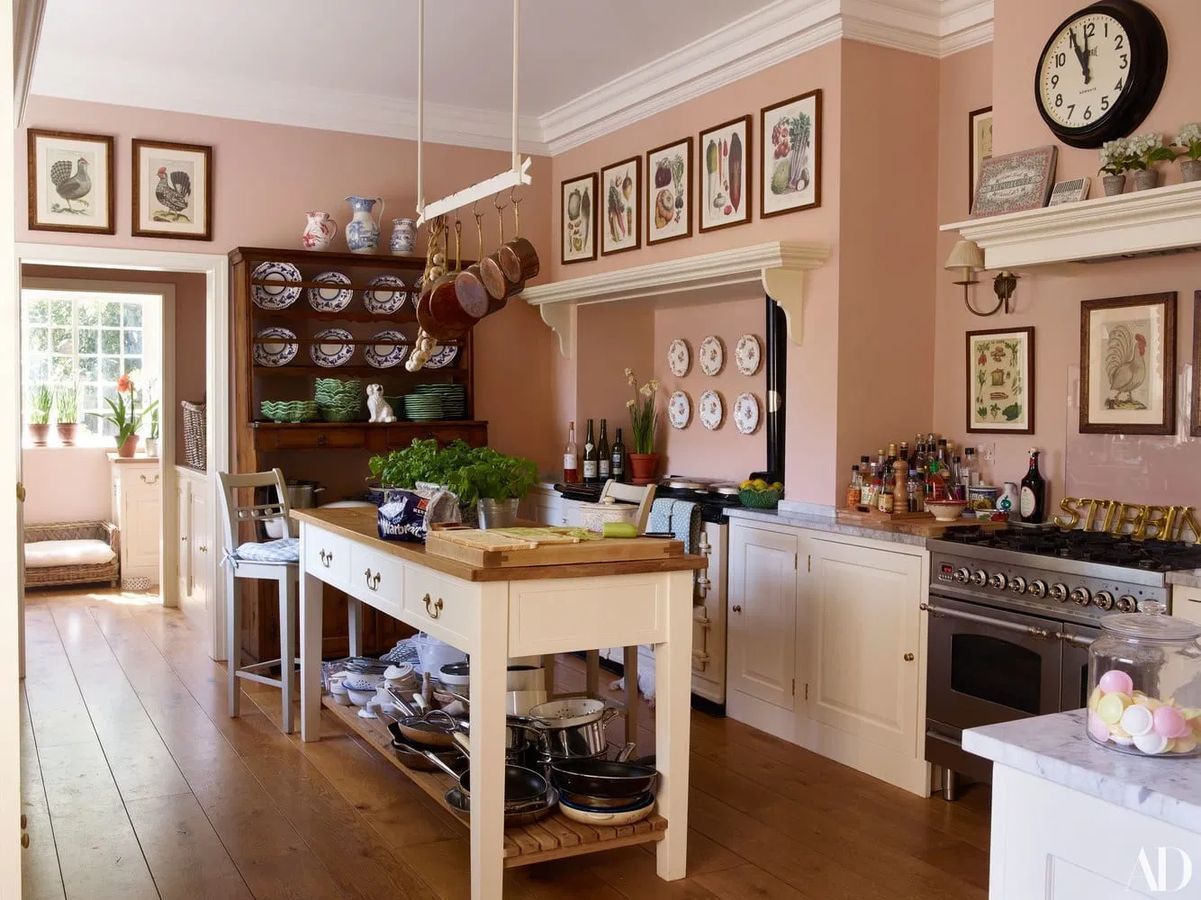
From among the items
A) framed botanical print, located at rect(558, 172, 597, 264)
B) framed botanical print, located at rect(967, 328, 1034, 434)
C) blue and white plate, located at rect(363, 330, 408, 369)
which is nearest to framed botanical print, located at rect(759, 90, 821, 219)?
framed botanical print, located at rect(967, 328, 1034, 434)

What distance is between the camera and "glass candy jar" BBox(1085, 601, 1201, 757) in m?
1.50

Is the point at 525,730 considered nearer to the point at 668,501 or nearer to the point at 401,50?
the point at 668,501

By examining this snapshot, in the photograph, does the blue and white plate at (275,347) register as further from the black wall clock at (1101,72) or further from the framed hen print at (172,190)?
the black wall clock at (1101,72)

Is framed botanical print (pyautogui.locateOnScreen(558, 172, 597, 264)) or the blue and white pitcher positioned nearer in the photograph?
the blue and white pitcher

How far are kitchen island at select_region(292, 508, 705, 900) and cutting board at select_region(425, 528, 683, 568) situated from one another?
0.02m

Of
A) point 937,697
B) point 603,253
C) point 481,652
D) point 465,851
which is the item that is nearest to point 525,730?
point 465,851

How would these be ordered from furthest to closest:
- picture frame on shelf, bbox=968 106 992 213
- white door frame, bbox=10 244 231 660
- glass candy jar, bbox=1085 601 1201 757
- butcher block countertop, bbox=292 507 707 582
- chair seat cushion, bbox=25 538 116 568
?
chair seat cushion, bbox=25 538 116 568
white door frame, bbox=10 244 231 660
picture frame on shelf, bbox=968 106 992 213
butcher block countertop, bbox=292 507 707 582
glass candy jar, bbox=1085 601 1201 757

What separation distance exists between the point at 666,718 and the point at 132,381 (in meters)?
7.06

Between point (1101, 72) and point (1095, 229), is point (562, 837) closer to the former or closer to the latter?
point (1095, 229)

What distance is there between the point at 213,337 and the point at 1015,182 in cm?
396

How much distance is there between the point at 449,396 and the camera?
240 inches

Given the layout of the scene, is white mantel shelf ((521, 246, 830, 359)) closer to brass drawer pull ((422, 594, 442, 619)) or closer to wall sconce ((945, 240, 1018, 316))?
wall sconce ((945, 240, 1018, 316))

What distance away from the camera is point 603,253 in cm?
616

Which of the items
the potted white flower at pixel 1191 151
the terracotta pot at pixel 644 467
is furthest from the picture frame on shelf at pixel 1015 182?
the terracotta pot at pixel 644 467
